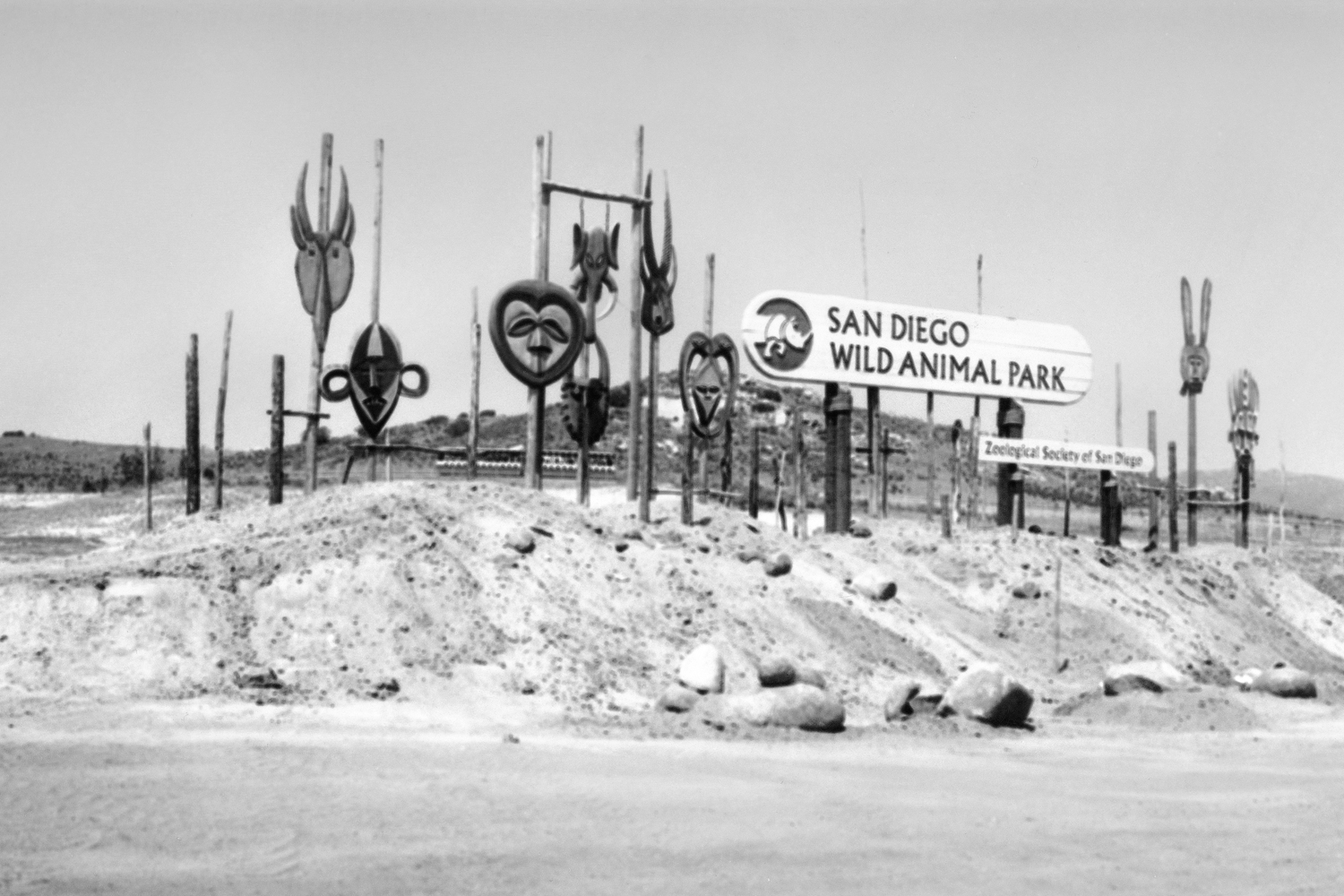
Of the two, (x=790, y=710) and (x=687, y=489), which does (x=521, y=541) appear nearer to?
(x=790, y=710)

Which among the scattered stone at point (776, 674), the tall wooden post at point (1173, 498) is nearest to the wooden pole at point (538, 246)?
the scattered stone at point (776, 674)

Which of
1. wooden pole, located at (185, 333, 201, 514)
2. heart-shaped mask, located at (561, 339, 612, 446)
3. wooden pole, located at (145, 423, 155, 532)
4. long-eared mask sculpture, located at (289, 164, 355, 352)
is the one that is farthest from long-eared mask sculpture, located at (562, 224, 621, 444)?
wooden pole, located at (145, 423, 155, 532)

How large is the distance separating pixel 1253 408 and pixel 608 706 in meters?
22.7

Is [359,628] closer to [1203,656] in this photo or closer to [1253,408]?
[1203,656]

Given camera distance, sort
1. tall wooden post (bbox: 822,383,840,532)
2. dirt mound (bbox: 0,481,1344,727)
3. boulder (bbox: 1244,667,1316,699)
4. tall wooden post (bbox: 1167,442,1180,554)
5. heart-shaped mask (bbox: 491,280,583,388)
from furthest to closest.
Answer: tall wooden post (bbox: 1167,442,1180,554), tall wooden post (bbox: 822,383,840,532), heart-shaped mask (bbox: 491,280,583,388), boulder (bbox: 1244,667,1316,699), dirt mound (bbox: 0,481,1344,727)

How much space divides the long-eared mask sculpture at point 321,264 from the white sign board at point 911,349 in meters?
5.63

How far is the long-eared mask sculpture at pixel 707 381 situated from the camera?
2412cm

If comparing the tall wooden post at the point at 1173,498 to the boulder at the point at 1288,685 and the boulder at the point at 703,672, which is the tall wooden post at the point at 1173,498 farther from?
the boulder at the point at 703,672

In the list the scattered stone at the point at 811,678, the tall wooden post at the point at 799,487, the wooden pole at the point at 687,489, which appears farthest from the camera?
the tall wooden post at the point at 799,487

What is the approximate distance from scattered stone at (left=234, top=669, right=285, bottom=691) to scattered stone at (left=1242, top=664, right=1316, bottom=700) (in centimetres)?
1164

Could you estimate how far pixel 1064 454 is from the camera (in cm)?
2641

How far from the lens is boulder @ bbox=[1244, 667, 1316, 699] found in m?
19.0

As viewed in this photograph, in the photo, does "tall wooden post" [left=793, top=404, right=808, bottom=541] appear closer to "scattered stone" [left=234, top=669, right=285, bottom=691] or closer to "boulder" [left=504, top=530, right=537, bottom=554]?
"boulder" [left=504, top=530, right=537, bottom=554]

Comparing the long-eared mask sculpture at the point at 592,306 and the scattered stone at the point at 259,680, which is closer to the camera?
the scattered stone at the point at 259,680
